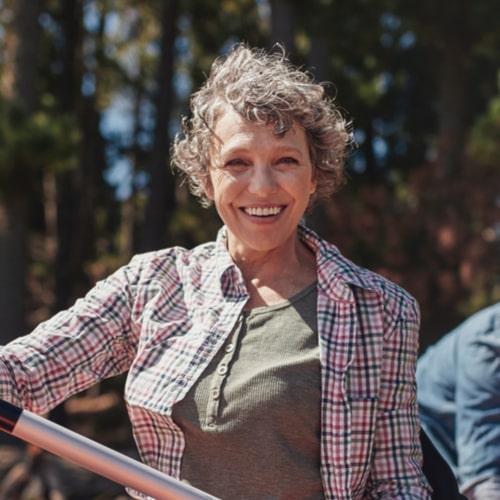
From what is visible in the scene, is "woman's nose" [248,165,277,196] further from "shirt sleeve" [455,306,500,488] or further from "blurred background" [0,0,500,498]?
"blurred background" [0,0,500,498]

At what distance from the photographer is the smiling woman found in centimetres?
157

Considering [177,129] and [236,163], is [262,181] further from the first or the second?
[177,129]

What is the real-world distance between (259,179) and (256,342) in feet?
1.07

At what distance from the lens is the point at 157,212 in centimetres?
909

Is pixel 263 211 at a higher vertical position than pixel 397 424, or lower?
higher

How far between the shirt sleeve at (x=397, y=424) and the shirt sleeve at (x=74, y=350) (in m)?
0.53

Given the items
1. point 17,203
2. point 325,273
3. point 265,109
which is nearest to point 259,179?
point 265,109

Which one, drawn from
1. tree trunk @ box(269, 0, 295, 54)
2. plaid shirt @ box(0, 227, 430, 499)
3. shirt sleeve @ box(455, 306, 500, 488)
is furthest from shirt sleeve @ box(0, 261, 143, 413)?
tree trunk @ box(269, 0, 295, 54)

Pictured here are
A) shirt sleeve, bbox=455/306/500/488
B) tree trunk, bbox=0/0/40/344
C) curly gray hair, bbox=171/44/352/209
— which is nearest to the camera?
curly gray hair, bbox=171/44/352/209

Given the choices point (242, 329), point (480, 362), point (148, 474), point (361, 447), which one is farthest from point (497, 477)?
point (148, 474)

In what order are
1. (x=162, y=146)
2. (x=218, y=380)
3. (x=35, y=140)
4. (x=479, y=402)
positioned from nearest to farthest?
(x=218, y=380) → (x=479, y=402) → (x=35, y=140) → (x=162, y=146)

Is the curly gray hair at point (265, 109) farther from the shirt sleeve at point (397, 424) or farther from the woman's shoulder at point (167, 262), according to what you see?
the shirt sleeve at point (397, 424)

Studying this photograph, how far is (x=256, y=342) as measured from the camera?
1.64 metres

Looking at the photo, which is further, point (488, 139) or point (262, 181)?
point (488, 139)
